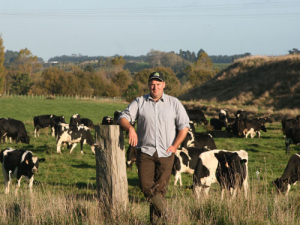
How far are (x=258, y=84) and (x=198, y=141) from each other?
1452 inches

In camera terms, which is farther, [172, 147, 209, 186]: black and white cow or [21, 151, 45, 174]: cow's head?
[172, 147, 209, 186]: black and white cow

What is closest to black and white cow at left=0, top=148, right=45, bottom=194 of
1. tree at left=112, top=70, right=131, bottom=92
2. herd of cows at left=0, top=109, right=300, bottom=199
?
herd of cows at left=0, top=109, right=300, bottom=199

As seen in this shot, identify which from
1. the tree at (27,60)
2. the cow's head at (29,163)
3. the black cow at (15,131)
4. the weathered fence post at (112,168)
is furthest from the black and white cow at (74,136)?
the tree at (27,60)

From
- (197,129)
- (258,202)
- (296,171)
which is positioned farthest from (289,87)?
(258,202)

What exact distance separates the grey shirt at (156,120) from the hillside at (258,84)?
3844cm

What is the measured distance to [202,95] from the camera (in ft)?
188

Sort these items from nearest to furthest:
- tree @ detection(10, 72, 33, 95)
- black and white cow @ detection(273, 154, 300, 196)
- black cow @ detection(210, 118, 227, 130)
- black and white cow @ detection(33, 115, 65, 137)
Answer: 1. black and white cow @ detection(273, 154, 300, 196)
2. black and white cow @ detection(33, 115, 65, 137)
3. black cow @ detection(210, 118, 227, 130)
4. tree @ detection(10, 72, 33, 95)

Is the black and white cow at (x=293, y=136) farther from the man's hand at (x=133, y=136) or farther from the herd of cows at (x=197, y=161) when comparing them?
the man's hand at (x=133, y=136)

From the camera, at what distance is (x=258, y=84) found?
5219 cm

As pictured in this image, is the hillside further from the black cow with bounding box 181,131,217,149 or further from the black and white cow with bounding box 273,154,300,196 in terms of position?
the black and white cow with bounding box 273,154,300,196

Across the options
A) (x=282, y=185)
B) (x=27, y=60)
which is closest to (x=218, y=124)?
(x=282, y=185)

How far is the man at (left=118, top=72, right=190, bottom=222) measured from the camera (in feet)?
19.6

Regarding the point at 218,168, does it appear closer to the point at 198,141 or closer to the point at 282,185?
the point at 282,185

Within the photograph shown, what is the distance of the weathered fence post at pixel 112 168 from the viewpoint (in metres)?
6.02
